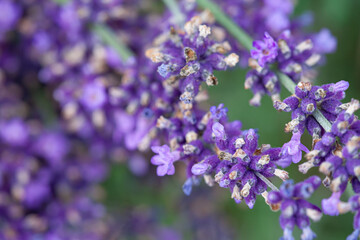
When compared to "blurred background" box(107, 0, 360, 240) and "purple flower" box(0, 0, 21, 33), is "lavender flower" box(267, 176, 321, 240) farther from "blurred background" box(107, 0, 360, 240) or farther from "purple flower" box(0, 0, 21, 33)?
"purple flower" box(0, 0, 21, 33)

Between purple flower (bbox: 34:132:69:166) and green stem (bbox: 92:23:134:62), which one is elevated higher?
green stem (bbox: 92:23:134:62)

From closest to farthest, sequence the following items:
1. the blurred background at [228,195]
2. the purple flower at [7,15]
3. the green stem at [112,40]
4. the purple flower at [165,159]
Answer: the purple flower at [165,159] → the green stem at [112,40] → the purple flower at [7,15] → the blurred background at [228,195]

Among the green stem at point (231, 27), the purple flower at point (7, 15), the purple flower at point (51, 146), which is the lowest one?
the green stem at point (231, 27)

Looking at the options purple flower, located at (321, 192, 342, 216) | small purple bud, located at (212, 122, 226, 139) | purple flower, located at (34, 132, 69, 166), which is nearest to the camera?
purple flower, located at (321, 192, 342, 216)

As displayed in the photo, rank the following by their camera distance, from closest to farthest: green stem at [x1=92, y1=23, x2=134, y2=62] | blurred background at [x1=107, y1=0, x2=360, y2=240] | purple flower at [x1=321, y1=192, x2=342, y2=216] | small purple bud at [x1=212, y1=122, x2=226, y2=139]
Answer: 1. purple flower at [x1=321, y1=192, x2=342, y2=216]
2. small purple bud at [x1=212, y1=122, x2=226, y2=139]
3. green stem at [x1=92, y1=23, x2=134, y2=62]
4. blurred background at [x1=107, y1=0, x2=360, y2=240]

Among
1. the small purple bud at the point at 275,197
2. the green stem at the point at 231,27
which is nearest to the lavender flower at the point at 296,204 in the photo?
the small purple bud at the point at 275,197

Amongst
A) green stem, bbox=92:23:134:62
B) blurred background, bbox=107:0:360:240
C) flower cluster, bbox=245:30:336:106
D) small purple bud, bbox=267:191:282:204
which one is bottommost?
blurred background, bbox=107:0:360:240

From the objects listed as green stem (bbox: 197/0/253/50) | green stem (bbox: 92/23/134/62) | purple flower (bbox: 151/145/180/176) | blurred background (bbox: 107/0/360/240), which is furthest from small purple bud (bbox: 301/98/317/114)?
blurred background (bbox: 107/0/360/240)

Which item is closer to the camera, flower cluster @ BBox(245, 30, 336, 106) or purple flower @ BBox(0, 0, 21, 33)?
flower cluster @ BBox(245, 30, 336, 106)

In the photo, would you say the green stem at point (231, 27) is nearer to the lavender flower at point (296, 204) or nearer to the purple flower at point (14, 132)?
the lavender flower at point (296, 204)
